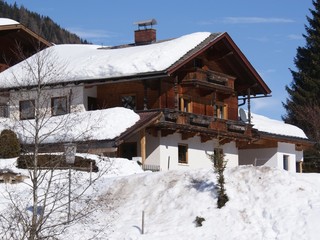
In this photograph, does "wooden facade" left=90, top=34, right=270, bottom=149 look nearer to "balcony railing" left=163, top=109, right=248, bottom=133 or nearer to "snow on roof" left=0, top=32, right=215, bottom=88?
"balcony railing" left=163, top=109, right=248, bottom=133

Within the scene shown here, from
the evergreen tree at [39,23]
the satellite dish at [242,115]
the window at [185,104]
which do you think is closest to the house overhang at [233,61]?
the satellite dish at [242,115]

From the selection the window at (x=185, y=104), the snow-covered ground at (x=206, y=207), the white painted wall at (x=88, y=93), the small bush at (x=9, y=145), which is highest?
the white painted wall at (x=88, y=93)

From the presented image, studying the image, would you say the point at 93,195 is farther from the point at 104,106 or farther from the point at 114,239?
the point at 104,106

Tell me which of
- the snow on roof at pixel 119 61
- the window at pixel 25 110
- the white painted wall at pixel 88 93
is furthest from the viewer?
the white painted wall at pixel 88 93

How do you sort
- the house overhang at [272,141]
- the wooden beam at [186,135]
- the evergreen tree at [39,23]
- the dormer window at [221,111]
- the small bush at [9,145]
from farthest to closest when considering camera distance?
the evergreen tree at [39,23] < the house overhang at [272,141] < the dormer window at [221,111] < the wooden beam at [186,135] < the small bush at [9,145]

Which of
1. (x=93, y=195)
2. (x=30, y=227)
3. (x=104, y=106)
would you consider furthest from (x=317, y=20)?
(x=30, y=227)

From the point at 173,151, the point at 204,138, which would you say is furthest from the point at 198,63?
the point at 173,151

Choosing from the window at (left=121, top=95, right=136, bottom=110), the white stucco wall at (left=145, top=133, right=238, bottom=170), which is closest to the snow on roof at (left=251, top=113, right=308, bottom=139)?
the white stucco wall at (left=145, top=133, right=238, bottom=170)

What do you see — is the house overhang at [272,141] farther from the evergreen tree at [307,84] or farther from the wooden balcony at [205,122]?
the evergreen tree at [307,84]

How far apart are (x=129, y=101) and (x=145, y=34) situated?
5635mm

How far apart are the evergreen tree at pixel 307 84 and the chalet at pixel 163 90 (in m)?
16.4

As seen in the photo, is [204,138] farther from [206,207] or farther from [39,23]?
[39,23]

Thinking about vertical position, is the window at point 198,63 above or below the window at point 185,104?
above

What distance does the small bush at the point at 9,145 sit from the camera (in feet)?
97.7
